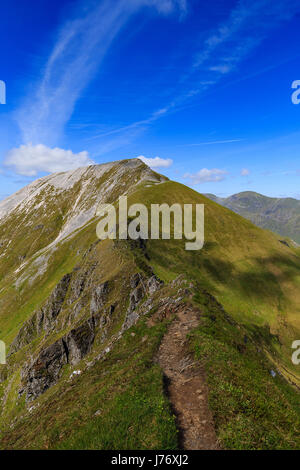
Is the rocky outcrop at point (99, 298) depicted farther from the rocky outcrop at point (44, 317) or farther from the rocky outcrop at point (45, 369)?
the rocky outcrop at point (44, 317)

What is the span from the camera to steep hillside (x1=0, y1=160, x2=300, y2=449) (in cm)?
1131

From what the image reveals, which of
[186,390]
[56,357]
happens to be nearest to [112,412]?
[186,390]

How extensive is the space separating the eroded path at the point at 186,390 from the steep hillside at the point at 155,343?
7cm

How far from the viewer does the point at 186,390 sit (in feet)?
43.6

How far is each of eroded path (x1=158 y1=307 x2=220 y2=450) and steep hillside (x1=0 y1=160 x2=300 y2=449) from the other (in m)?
0.07

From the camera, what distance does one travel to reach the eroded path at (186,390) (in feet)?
34.6

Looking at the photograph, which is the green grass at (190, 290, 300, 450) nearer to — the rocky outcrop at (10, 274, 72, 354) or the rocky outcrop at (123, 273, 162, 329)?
the rocky outcrop at (123, 273, 162, 329)

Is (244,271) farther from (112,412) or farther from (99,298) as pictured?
(112,412)

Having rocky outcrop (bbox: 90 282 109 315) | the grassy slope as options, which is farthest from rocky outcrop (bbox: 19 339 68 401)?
the grassy slope

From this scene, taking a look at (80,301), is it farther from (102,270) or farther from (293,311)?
(293,311)

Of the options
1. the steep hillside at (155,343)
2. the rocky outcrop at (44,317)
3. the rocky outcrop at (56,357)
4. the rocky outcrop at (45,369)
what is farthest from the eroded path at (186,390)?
the rocky outcrop at (44,317)

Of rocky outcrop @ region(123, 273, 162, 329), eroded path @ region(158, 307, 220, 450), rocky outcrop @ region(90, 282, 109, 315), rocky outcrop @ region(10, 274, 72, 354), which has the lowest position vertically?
rocky outcrop @ region(10, 274, 72, 354)

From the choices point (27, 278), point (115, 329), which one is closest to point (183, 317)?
point (115, 329)
